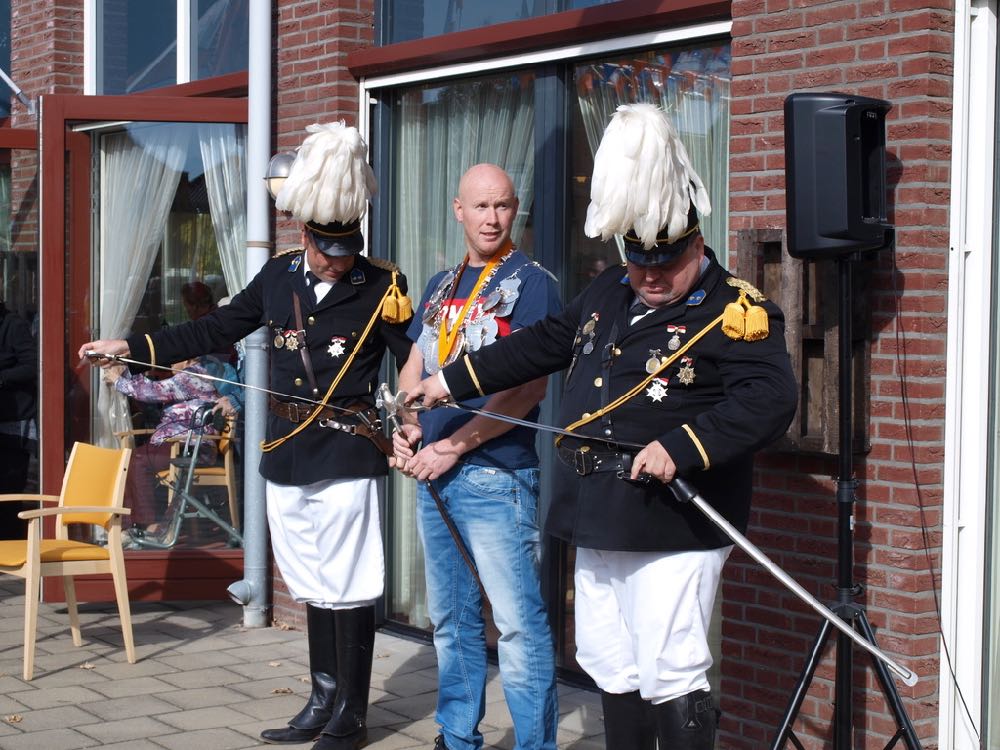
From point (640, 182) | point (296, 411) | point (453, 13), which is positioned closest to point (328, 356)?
point (296, 411)

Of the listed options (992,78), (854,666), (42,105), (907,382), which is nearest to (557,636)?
(854,666)

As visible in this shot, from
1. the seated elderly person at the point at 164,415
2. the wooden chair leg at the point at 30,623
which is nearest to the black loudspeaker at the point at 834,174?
the wooden chair leg at the point at 30,623

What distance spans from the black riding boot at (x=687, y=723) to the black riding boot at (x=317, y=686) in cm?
178

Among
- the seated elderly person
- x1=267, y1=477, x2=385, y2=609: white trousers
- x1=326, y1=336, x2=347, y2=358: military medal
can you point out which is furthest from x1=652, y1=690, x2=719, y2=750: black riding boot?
the seated elderly person

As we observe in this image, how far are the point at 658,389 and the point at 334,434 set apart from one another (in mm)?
1660

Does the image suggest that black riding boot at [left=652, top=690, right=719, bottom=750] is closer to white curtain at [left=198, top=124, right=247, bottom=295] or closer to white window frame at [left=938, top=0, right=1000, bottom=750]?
white window frame at [left=938, top=0, right=1000, bottom=750]

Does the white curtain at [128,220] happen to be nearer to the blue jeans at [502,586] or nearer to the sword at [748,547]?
the blue jeans at [502,586]

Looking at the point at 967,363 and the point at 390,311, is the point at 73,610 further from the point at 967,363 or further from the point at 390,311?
the point at 967,363

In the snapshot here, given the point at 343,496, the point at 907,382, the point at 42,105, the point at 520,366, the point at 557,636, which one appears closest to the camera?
the point at 520,366

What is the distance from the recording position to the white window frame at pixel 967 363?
4715mm

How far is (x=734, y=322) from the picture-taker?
3.85 metres

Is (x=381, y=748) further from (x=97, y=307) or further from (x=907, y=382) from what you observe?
(x=97, y=307)

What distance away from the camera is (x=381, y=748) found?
5426 mm

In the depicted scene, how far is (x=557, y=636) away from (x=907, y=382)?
2.44 meters
